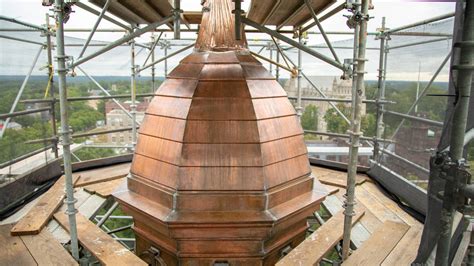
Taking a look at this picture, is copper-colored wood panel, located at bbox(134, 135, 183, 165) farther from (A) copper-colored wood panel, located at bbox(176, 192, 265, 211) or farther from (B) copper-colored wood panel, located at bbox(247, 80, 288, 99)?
(B) copper-colored wood panel, located at bbox(247, 80, 288, 99)

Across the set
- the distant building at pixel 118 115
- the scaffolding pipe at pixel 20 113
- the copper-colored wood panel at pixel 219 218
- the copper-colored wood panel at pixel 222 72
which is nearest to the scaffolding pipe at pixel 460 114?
the copper-colored wood panel at pixel 219 218

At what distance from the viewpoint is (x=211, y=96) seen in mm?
5223

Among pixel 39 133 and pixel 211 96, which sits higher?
pixel 211 96

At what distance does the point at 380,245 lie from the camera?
Answer: 5070 mm

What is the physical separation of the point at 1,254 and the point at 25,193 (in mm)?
2361

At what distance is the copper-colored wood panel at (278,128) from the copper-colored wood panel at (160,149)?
4.06 feet

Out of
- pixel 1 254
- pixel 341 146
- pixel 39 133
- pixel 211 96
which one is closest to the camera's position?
pixel 1 254

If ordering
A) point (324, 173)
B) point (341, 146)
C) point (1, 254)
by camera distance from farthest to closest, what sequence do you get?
point (341, 146), point (324, 173), point (1, 254)

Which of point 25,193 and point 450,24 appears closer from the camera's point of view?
point 450,24

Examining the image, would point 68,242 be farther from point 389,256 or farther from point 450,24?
point 450,24

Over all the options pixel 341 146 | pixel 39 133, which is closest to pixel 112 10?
pixel 39 133

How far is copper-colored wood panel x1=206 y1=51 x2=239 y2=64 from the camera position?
556 centimetres

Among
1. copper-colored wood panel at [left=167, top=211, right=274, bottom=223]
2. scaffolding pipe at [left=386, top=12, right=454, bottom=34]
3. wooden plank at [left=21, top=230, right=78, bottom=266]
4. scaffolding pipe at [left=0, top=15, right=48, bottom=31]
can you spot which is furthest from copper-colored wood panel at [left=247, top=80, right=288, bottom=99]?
scaffolding pipe at [left=0, top=15, right=48, bottom=31]

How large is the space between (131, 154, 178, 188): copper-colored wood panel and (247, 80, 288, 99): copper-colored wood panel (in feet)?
5.51
